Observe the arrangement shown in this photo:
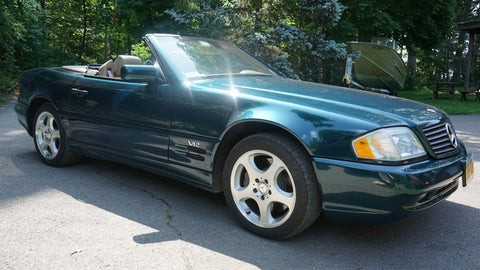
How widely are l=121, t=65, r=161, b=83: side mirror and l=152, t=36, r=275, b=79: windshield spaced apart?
0.18 meters

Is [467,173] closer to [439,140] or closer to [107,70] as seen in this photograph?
[439,140]

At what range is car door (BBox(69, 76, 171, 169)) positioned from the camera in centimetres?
371

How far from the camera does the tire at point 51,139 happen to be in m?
4.75

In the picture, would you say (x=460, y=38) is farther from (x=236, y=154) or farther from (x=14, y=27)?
(x=236, y=154)

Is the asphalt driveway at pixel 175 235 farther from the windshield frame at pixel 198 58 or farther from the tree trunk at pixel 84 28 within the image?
the tree trunk at pixel 84 28

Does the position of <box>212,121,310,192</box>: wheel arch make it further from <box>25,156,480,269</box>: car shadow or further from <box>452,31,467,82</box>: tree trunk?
<box>452,31,467,82</box>: tree trunk

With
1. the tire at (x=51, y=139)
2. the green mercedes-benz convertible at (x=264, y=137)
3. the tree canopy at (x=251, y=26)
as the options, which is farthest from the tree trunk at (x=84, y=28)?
the green mercedes-benz convertible at (x=264, y=137)

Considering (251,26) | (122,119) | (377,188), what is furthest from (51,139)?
(251,26)

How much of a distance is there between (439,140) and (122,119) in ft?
8.61

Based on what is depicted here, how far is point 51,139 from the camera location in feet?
16.1

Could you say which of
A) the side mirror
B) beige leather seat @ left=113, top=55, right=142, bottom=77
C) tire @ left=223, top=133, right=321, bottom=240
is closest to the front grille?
tire @ left=223, top=133, right=321, bottom=240

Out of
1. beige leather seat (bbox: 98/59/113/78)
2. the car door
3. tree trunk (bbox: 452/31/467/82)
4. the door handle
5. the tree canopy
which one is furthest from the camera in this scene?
tree trunk (bbox: 452/31/467/82)

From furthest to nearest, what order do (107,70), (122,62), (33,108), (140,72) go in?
(33,108)
(107,70)
(122,62)
(140,72)

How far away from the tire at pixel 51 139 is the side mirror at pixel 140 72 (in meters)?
1.49
